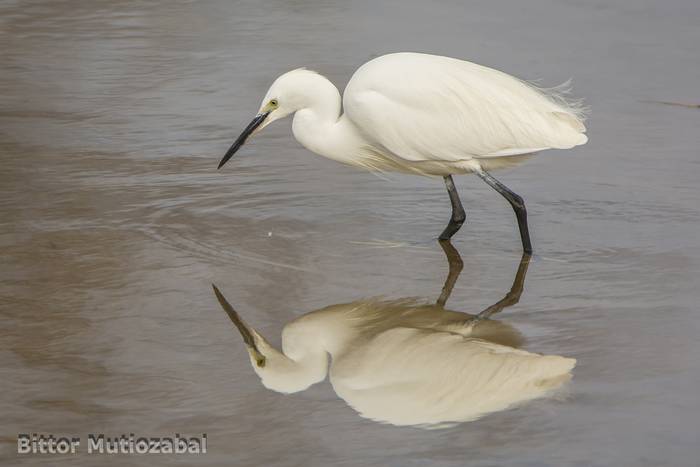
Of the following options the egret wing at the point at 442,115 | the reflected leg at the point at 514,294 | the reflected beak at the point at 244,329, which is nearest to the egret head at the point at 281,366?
the reflected beak at the point at 244,329

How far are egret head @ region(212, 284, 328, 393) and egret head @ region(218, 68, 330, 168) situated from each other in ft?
4.83

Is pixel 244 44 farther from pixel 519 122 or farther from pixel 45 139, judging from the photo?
pixel 519 122

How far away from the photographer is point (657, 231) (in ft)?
22.1

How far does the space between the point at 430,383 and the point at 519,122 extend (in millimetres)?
2010

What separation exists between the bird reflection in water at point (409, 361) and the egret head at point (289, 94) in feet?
3.81

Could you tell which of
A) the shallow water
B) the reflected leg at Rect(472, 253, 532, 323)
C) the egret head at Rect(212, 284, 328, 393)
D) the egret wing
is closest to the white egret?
the egret wing

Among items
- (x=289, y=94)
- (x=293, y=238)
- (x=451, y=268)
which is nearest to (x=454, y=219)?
(x=451, y=268)

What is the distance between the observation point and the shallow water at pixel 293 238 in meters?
4.51

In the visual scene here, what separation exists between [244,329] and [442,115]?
163cm

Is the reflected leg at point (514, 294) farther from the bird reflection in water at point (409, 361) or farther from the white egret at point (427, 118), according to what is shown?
the white egret at point (427, 118)

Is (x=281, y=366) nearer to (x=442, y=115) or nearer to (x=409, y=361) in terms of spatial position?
(x=409, y=361)

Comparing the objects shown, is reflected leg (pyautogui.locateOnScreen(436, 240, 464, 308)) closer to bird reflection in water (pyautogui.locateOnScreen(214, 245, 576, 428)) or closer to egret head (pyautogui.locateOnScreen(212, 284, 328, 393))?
bird reflection in water (pyautogui.locateOnScreen(214, 245, 576, 428))

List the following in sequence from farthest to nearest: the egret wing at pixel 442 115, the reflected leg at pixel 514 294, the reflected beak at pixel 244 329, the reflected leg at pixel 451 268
Result: the egret wing at pixel 442 115 < the reflected leg at pixel 451 268 < the reflected leg at pixel 514 294 < the reflected beak at pixel 244 329

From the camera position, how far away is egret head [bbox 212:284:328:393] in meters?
4.86
